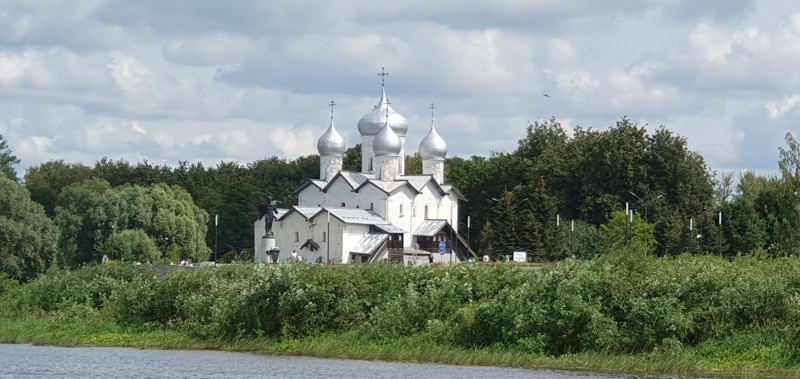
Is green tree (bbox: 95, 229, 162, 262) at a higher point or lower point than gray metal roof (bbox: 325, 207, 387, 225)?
lower

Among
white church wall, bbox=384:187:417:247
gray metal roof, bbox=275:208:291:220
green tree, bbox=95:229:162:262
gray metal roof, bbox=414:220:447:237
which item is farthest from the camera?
gray metal roof, bbox=414:220:447:237

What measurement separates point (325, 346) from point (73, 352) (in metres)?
8.00

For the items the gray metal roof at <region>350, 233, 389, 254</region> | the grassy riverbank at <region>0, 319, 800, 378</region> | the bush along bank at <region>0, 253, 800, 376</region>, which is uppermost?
the gray metal roof at <region>350, 233, 389, 254</region>

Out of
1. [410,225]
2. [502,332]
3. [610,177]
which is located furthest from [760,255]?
[410,225]

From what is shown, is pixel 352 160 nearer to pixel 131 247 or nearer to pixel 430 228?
pixel 430 228

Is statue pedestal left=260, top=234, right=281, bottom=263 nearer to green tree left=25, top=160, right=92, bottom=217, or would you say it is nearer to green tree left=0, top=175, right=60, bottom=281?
green tree left=0, top=175, right=60, bottom=281

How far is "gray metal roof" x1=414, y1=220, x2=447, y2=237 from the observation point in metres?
98.9

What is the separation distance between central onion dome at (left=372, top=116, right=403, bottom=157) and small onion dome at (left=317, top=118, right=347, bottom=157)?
484cm

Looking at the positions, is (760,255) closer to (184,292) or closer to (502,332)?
(502,332)

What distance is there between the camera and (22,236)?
8044cm

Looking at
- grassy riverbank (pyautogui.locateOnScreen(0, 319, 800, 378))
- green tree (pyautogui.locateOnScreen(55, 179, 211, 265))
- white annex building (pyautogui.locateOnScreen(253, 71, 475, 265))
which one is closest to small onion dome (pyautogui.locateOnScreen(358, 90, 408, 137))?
white annex building (pyautogui.locateOnScreen(253, 71, 475, 265))

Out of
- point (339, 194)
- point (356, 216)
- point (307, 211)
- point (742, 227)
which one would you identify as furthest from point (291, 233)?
point (742, 227)

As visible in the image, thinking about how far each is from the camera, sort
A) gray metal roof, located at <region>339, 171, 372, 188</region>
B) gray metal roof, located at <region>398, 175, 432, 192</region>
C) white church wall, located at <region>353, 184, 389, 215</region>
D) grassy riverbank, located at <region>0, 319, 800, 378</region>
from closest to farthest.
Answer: grassy riverbank, located at <region>0, 319, 800, 378</region>
white church wall, located at <region>353, 184, 389, 215</region>
gray metal roof, located at <region>339, 171, 372, 188</region>
gray metal roof, located at <region>398, 175, 432, 192</region>

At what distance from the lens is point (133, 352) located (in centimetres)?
4312
